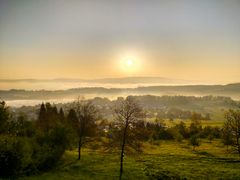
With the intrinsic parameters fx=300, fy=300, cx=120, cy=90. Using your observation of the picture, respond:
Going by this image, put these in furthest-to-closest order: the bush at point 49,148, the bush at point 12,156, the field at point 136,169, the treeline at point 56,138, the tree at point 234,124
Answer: the tree at point 234,124
the bush at point 49,148
the field at point 136,169
the treeline at point 56,138
the bush at point 12,156

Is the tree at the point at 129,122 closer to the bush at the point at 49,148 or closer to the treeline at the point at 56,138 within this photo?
the treeline at the point at 56,138

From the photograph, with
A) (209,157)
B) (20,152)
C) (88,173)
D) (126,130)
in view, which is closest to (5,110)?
(20,152)

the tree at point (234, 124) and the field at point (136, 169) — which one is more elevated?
the tree at point (234, 124)

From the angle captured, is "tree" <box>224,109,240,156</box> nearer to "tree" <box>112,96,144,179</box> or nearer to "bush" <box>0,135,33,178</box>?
"tree" <box>112,96,144,179</box>

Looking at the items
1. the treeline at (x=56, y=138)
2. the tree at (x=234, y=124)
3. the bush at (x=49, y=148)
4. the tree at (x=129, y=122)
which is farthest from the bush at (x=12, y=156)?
the tree at (x=234, y=124)

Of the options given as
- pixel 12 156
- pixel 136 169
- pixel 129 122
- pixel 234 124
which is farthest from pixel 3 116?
pixel 234 124

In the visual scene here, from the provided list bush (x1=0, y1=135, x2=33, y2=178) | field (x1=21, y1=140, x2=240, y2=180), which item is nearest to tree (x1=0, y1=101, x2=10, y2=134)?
bush (x1=0, y1=135, x2=33, y2=178)

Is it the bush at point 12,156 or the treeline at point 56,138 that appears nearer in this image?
the bush at point 12,156

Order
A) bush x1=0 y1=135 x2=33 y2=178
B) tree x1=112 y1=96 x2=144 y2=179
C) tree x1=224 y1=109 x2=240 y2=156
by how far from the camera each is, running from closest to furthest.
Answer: bush x1=0 y1=135 x2=33 y2=178 < tree x1=112 y1=96 x2=144 y2=179 < tree x1=224 y1=109 x2=240 y2=156

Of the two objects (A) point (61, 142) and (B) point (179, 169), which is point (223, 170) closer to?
(B) point (179, 169)

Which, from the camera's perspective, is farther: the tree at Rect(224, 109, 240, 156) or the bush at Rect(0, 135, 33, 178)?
the tree at Rect(224, 109, 240, 156)

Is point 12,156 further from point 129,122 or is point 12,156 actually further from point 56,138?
point 129,122

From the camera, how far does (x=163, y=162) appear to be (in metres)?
61.6

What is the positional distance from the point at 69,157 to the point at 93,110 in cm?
1067
